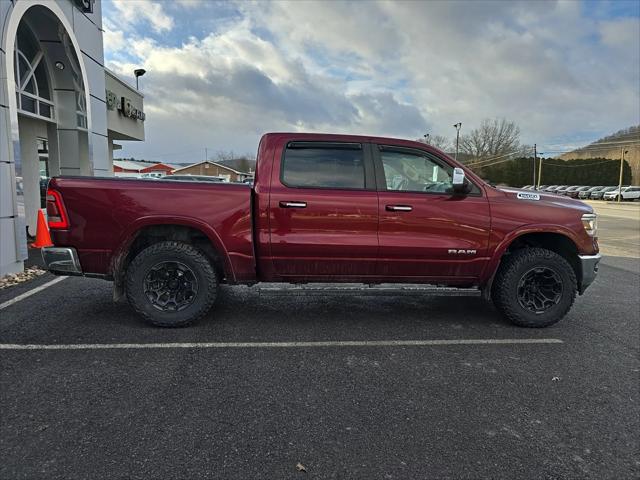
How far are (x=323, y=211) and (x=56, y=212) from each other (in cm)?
263

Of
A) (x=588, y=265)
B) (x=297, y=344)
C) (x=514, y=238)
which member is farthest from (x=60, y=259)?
(x=588, y=265)

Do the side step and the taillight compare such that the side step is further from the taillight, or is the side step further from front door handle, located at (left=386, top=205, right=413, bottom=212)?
the taillight

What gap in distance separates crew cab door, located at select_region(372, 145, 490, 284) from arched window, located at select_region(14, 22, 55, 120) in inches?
298

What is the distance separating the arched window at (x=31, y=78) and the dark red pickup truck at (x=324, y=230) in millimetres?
Answer: 5673

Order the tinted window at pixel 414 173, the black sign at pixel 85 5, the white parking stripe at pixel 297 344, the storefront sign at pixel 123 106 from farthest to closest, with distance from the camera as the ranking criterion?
1. the storefront sign at pixel 123 106
2. the black sign at pixel 85 5
3. the tinted window at pixel 414 173
4. the white parking stripe at pixel 297 344

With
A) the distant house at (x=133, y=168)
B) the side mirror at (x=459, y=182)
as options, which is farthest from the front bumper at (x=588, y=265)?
the distant house at (x=133, y=168)

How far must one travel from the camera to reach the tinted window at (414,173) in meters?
4.43

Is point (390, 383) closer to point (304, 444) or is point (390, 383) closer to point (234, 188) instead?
point (304, 444)

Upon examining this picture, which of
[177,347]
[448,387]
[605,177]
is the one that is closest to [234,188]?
[177,347]

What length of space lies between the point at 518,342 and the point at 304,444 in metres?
2.71

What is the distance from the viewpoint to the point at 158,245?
4242mm

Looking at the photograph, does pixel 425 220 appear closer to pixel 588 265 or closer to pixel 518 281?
pixel 518 281

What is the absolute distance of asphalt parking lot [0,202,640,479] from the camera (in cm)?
236

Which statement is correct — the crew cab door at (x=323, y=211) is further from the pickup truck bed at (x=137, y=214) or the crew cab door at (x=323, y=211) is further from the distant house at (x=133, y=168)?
the distant house at (x=133, y=168)
